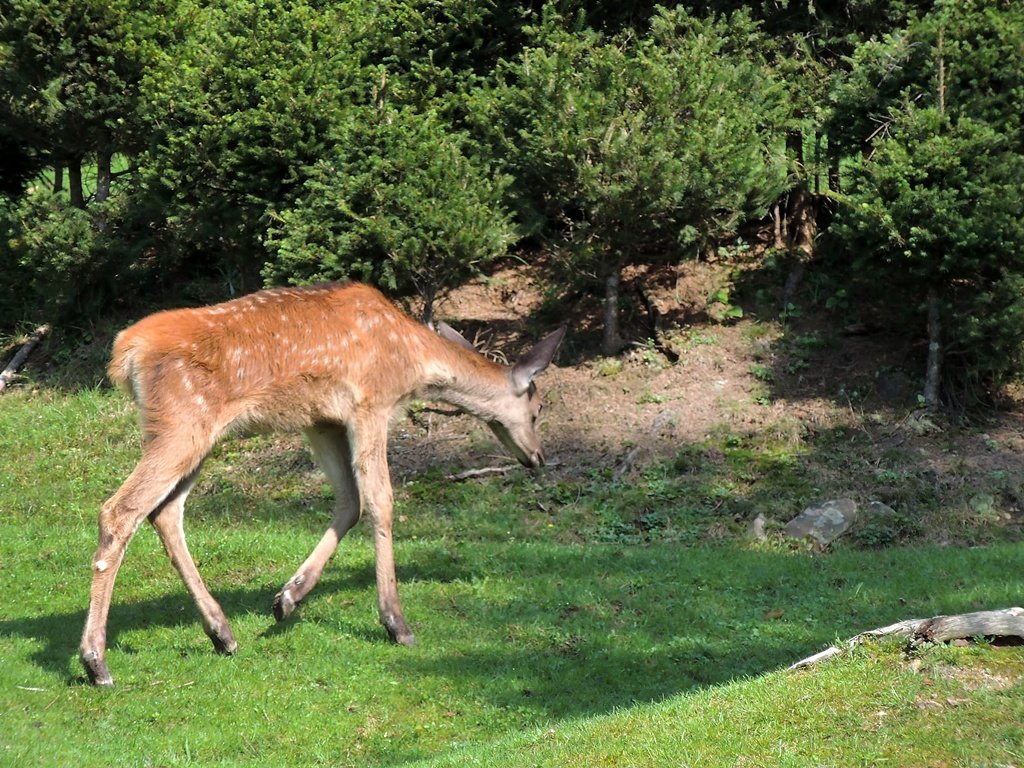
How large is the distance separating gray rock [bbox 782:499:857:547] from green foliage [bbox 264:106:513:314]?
4712 millimetres

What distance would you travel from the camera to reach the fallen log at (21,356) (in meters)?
17.5

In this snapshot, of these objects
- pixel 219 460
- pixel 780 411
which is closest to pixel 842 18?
pixel 780 411

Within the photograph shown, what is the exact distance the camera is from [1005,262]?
42.0ft

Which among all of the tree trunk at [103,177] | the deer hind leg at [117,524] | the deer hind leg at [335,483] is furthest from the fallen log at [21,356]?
the deer hind leg at [117,524]

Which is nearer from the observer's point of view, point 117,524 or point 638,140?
point 117,524

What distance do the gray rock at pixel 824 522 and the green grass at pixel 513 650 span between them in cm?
35

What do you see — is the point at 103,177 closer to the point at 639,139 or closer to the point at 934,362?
the point at 639,139

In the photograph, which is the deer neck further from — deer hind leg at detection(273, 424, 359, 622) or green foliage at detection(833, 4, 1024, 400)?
green foliage at detection(833, 4, 1024, 400)

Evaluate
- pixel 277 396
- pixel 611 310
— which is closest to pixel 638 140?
pixel 611 310

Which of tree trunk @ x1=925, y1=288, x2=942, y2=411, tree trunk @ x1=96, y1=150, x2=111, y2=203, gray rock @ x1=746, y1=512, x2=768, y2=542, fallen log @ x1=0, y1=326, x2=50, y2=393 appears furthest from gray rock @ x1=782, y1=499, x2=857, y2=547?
fallen log @ x1=0, y1=326, x2=50, y2=393

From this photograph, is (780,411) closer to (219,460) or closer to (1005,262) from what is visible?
(1005,262)

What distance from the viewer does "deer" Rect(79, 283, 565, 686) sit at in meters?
7.79

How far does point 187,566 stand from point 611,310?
806 cm

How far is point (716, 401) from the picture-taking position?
Answer: 14352mm
